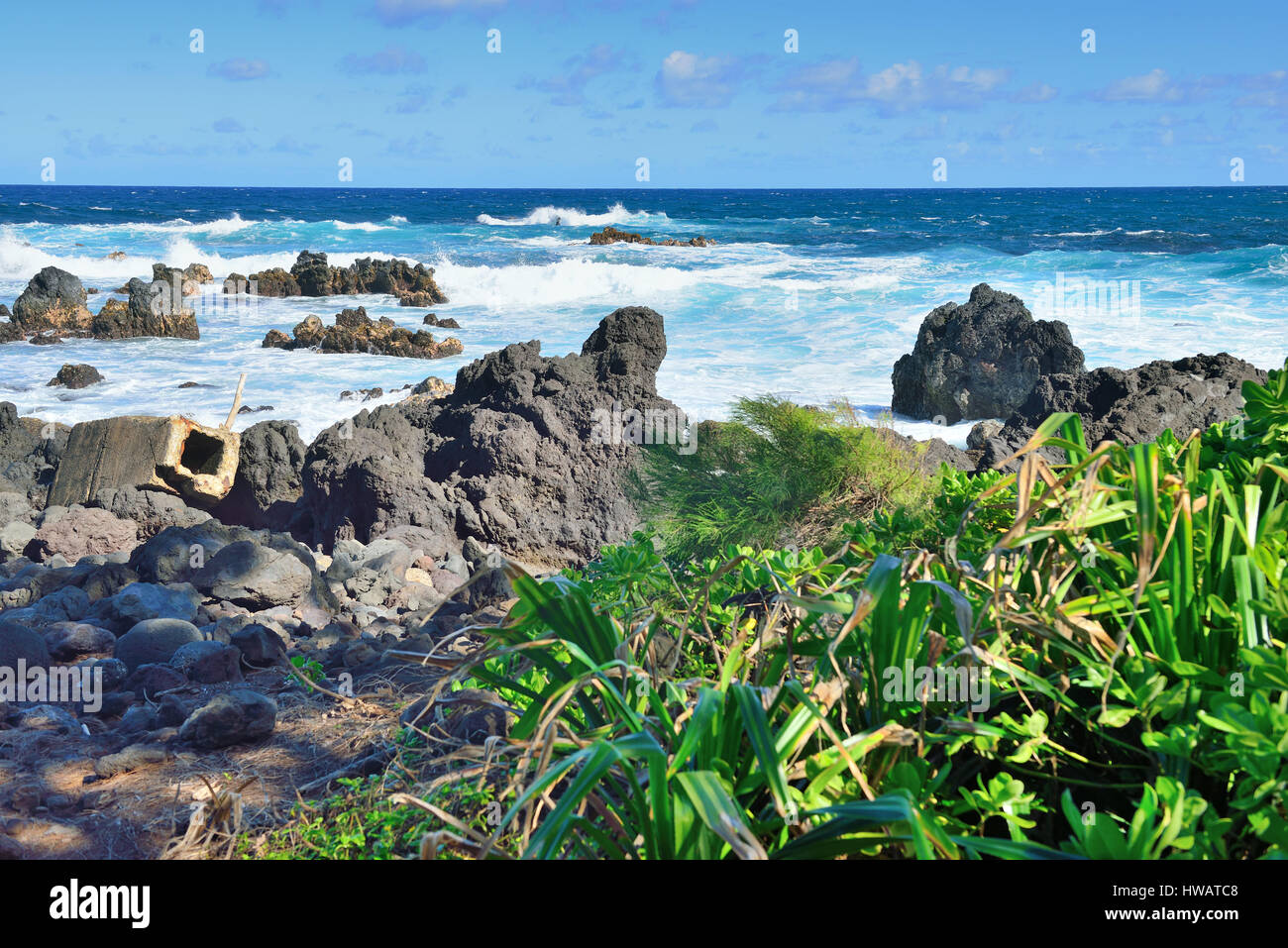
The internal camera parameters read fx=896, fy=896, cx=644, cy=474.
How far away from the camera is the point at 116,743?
2.96 meters

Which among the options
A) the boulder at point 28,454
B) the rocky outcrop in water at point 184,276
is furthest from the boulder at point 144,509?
the rocky outcrop in water at point 184,276

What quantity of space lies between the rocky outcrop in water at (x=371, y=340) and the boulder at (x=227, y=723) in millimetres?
13993

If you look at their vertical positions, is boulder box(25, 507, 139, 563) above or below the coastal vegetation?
below

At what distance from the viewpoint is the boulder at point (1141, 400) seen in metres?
5.85

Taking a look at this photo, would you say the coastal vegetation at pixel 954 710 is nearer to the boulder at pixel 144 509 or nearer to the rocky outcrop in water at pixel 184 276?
the boulder at pixel 144 509

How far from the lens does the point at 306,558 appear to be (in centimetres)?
587

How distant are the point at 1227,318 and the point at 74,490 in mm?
21653

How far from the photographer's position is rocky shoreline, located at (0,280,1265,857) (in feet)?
8.99

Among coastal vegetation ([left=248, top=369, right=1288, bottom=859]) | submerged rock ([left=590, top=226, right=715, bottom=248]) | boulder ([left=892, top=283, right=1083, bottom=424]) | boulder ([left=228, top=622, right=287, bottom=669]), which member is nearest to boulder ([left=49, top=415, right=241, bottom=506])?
boulder ([left=228, top=622, right=287, bottom=669])

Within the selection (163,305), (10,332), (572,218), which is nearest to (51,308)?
(10,332)

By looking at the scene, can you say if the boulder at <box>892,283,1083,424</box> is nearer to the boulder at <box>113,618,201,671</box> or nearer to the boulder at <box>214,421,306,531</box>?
the boulder at <box>214,421,306,531</box>
